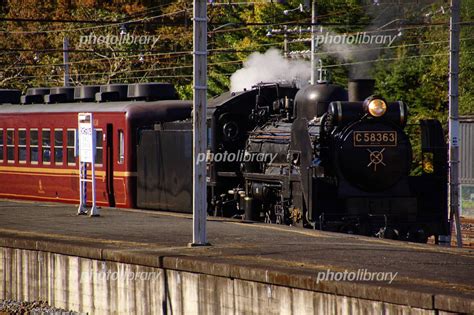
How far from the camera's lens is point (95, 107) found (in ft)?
82.8

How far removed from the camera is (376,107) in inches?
712

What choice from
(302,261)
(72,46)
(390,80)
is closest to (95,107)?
(302,261)

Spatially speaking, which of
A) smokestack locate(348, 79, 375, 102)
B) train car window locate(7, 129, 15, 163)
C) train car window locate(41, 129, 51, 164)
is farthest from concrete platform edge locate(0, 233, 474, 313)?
train car window locate(7, 129, 15, 163)

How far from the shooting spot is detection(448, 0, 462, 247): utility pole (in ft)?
70.0

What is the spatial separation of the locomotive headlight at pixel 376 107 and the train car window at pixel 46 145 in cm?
1081

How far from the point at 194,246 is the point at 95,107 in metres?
11.7

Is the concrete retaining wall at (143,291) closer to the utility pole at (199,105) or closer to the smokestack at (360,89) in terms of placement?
the utility pole at (199,105)

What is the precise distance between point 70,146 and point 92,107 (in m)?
1.07

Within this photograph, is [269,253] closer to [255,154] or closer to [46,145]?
[255,154]

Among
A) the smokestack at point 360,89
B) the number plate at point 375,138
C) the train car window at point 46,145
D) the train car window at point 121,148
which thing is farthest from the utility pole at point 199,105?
the train car window at point 46,145

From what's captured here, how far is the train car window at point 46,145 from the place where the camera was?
26.5 metres

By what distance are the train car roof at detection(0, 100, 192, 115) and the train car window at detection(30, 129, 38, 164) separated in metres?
0.53

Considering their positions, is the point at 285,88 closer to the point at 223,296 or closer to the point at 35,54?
the point at 223,296

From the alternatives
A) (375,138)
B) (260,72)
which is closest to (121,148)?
(260,72)
